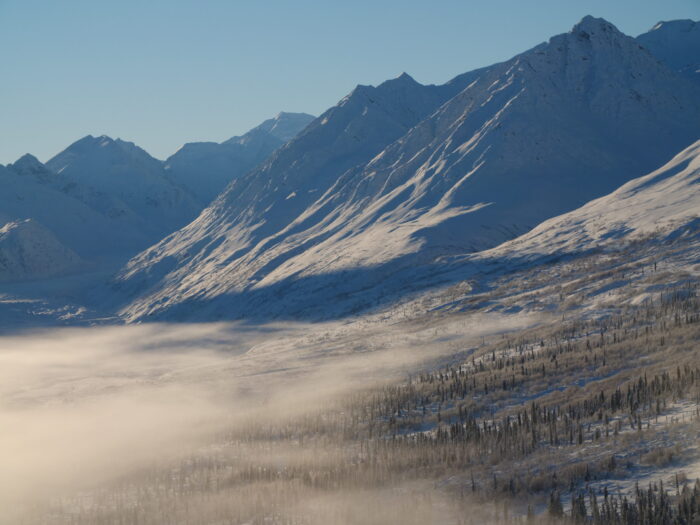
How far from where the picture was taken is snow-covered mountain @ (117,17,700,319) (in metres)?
127

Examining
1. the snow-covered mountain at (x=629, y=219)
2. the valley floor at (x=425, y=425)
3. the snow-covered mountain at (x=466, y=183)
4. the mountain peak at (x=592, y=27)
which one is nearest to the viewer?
the valley floor at (x=425, y=425)

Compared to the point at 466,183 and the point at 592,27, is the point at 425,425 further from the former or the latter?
the point at 592,27

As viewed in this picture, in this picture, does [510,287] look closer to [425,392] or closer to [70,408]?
[425,392]

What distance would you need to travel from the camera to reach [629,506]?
24859mm

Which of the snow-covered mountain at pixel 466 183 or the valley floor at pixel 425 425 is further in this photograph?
the snow-covered mountain at pixel 466 183

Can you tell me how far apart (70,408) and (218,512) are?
31367mm

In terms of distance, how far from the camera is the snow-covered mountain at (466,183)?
416 ft

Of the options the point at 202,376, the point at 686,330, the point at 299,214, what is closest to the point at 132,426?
the point at 202,376

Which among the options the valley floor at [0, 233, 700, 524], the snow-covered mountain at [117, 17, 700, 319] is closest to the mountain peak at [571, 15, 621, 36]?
the snow-covered mountain at [117, 17, 700, 319]

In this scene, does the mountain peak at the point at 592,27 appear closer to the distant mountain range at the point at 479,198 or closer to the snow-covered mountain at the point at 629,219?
the distant mountain range at the point at 479,198

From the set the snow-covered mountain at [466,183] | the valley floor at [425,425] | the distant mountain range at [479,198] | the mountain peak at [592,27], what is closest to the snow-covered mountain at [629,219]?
the distant mountain range at [479,198]

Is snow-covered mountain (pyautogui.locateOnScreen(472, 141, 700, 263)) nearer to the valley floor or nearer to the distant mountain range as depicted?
the distant mountain range

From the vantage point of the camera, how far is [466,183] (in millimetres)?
143250

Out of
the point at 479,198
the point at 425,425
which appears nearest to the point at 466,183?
the point at 479,198
